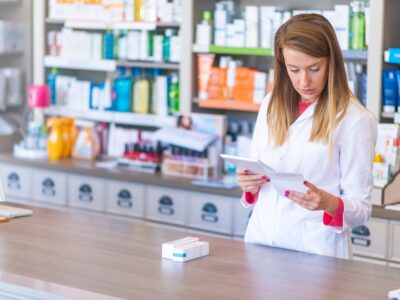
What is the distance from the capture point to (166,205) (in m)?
4.99

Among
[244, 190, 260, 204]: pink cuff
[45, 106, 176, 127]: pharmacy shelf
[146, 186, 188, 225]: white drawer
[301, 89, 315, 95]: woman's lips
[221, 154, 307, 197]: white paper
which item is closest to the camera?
[221, 154, 307, 197]: white paper

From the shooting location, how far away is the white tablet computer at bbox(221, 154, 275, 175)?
9.25 ft

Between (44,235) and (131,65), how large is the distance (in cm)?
256

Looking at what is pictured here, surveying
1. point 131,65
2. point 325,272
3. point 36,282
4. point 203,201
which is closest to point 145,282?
point 36,282

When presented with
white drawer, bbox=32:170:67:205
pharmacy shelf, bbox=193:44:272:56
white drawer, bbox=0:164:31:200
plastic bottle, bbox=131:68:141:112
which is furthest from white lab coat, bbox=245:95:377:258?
white drawer, bbox=0:164:31:200

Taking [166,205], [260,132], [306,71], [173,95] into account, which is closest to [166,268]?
[260,132]

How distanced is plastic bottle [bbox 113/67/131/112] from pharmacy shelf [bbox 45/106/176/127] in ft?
0.17

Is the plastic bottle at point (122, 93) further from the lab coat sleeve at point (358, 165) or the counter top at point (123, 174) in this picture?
the lab coat sleeve at point (358, 165)

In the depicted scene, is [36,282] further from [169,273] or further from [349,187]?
[349,187]

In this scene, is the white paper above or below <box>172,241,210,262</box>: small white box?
above

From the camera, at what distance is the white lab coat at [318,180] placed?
2973 millimetres

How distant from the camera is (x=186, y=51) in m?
5.31

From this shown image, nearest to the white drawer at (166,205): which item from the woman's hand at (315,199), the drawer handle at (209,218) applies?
the drawer handle at (209,218)

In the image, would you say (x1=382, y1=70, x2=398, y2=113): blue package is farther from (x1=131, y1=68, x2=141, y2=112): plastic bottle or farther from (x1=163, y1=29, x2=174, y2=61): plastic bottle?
(x1=131, y1=68, x2=141, y2=112): plastic bottle
